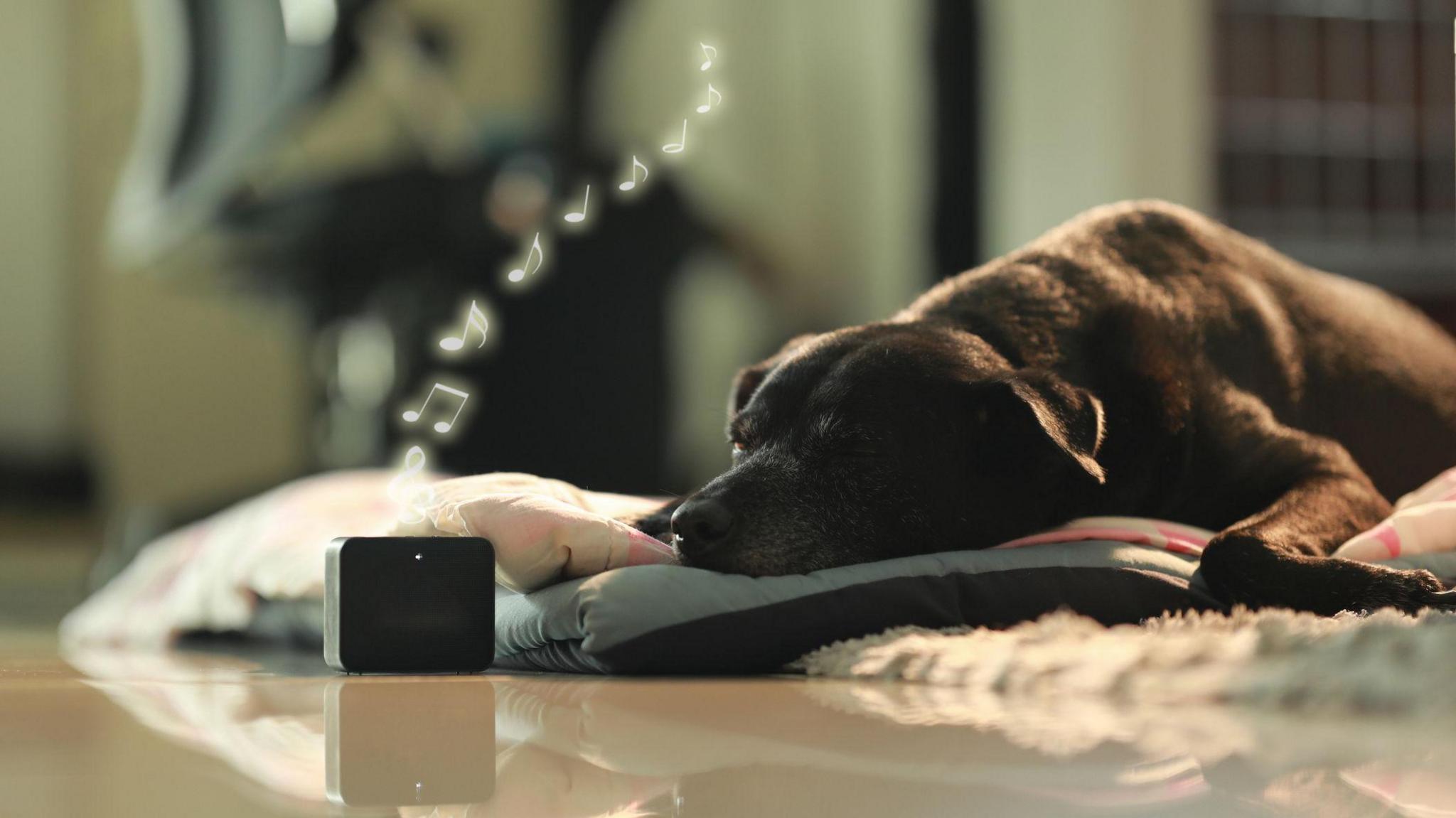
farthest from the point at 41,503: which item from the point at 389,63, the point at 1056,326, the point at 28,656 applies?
the point at 1056,326

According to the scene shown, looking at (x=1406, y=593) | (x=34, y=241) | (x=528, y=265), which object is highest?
(x=34, y=241)

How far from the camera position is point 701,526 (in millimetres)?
1408

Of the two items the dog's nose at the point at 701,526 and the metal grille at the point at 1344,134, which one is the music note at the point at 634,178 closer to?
the dog's nose at the point at 701,526

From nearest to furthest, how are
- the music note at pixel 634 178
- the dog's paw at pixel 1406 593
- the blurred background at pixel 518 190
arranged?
1. the dog's paw at pixel 1406 593
2. the music note at pixel 634 178
3. the blurred background at pixel 518 190

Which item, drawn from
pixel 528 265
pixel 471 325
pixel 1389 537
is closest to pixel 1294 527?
pixel 1389 537

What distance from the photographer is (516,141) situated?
215 inches

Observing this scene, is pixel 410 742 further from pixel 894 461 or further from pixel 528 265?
pixel 528 265

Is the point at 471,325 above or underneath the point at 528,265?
underneath

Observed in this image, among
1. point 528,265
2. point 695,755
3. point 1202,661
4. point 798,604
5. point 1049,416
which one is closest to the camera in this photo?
point 695,755

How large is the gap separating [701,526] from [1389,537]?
0.76 m

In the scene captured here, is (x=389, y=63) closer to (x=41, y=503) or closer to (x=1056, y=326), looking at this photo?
(x=41, y=503)

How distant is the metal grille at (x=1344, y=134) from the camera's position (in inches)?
208

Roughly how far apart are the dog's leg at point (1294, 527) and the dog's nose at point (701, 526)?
49 centimetres

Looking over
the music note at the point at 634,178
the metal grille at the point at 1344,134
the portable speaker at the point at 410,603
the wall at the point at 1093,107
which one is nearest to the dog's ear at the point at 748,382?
the music note at the point at 634,178
